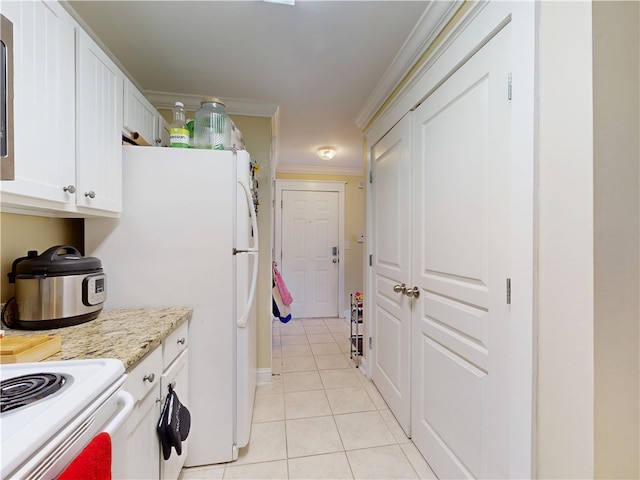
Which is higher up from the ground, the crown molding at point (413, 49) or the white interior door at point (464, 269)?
the crown molding at point (413, 49)

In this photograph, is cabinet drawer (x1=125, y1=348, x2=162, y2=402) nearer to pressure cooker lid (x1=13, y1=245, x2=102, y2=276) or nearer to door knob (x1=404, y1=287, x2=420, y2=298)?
pressure cooker lid (x1=13, y1=245, x2=102, y2=276)

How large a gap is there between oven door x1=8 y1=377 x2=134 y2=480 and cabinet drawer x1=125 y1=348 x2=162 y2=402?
0.14 metres

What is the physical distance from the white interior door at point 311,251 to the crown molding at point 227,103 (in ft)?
6.34

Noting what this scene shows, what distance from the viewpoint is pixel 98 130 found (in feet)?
4.16

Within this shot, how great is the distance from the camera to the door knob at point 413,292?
1.65m

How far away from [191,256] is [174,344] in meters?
0.44

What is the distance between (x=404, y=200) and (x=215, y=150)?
1175 mm

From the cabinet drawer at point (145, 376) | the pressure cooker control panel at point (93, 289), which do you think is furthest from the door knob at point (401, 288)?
the pressure cooker control panel at point (93, 289)

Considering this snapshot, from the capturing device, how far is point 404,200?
6.05ft

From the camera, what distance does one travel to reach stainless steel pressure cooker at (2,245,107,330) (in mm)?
1092

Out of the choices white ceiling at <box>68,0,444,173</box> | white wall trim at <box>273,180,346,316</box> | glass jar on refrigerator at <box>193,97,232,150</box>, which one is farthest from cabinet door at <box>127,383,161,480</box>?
white wall trim at <box>273,180,346,316</box>

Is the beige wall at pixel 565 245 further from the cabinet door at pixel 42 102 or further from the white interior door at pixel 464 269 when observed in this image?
the cabinet door at pixel 42 102

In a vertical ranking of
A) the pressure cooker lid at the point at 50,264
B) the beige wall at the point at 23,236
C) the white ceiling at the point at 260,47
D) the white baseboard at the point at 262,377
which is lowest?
the white baseboard at the point at 262,377

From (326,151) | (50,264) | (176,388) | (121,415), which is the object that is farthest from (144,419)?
(326,151)
